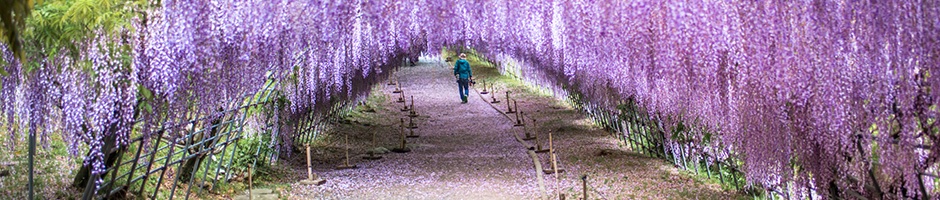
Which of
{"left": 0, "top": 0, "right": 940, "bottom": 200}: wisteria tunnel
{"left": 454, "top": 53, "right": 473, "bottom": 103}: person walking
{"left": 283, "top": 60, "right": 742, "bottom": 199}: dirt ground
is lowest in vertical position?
{"left": 283, "top": 60, "right": 742, "bottom": 199}: dirt ground

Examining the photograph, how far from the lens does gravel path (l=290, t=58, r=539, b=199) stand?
805 cm

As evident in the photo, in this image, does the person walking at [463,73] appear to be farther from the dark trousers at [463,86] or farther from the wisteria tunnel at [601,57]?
the wisteria tunnel at [601,57]

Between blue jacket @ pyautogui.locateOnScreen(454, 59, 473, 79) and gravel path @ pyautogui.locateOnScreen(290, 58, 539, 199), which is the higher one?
blue jacket @ pyautogui.locateOnScreen(454, 59, 473, 79)

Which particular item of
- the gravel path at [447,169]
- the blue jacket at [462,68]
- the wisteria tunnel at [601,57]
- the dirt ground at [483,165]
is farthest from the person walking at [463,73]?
the wisteria tunnel at [601,57]

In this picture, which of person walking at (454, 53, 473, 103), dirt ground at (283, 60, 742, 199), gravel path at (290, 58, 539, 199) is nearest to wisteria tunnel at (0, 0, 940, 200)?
dirt ground at (283, 60, 742, 199)

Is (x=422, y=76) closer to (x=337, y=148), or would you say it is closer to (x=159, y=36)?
(x=337, y=148)

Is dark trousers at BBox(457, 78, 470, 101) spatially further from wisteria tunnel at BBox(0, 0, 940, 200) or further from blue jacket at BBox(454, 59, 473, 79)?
wisteria tunnel at BBox(0, 0, 940, 200)

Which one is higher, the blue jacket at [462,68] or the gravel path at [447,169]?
the blue jacket at [462,68]

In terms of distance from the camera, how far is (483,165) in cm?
1008

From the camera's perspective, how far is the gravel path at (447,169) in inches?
317

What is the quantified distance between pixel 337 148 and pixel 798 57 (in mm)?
9003

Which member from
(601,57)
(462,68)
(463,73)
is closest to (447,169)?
(601,57)

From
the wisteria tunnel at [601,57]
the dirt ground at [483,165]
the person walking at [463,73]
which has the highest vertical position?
the wisteria tunnel at [601,57]

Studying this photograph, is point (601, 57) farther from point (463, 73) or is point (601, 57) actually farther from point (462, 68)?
point (463, 73)
